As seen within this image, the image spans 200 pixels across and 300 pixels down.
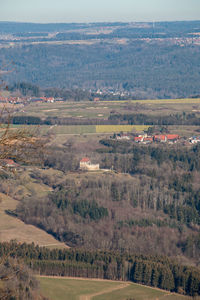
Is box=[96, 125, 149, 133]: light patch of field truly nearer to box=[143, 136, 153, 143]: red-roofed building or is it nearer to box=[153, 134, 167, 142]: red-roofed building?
box=[143, 136, 153, 143]: red-roofed building

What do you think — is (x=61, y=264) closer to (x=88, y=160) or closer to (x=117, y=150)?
(x=88, y=160)

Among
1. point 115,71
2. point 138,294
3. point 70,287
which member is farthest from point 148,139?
point 115,71

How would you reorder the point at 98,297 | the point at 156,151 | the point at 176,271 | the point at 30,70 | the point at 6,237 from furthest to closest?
the point at 30,70
the point at 156,151
the point at 6,237
the point at 176,271
the point at 98,297

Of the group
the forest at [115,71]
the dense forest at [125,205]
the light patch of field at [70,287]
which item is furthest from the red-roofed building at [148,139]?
the forest at [115,71]

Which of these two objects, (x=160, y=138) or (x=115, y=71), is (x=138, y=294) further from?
(x=115, y=71)

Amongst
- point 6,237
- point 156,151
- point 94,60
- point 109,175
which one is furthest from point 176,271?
point 94,60

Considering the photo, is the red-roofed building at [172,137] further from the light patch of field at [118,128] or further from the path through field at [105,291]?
the path through field at [105,291]
